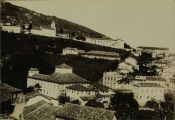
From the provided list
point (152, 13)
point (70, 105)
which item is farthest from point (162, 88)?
point (70, 105)

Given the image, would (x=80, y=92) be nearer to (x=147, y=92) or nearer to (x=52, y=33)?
(x=147, y=92)

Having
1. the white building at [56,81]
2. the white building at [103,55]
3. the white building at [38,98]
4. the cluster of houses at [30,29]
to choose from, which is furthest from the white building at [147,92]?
the cluster of houses at [30,29]

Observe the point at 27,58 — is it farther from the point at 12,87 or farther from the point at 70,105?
the point at 70,105

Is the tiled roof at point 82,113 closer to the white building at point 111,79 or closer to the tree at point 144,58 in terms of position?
the white building at point 111,79

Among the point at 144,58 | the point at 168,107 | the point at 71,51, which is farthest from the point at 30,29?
the point at 168,107

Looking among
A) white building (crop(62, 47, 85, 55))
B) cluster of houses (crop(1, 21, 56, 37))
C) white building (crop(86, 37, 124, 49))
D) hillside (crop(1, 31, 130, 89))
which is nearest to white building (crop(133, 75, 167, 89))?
hillside (crop(1, 31, 130, 89))
